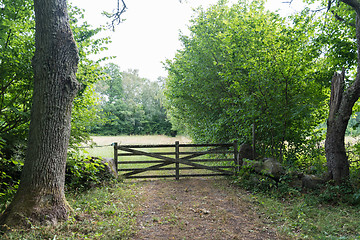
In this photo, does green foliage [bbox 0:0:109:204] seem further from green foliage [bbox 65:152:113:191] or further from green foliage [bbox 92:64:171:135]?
green foliage [bbox 92:64:171:135]

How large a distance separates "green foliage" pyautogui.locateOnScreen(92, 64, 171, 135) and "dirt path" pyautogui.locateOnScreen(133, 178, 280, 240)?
34911mm

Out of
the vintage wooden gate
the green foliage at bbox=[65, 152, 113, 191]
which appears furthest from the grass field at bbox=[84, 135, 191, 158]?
the green foliage at bbox=[65, 152, 113, 191]

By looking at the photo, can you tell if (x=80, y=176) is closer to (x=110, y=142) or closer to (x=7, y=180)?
(x=7, y=180)

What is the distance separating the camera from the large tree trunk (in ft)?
13.5

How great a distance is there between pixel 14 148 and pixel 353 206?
306 inches

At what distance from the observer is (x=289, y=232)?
4121 millimetres

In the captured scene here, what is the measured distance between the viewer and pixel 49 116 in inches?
170

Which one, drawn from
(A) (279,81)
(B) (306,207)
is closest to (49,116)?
(B) (306,207)

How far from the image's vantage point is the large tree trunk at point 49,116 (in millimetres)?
4121

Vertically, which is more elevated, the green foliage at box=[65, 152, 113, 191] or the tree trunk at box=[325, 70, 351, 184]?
the tree trunk at box=[325, 70, 351, 184]

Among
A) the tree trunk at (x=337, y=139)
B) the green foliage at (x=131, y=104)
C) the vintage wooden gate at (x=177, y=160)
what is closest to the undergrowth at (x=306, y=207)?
the tree trunk at (x=337, y=139)

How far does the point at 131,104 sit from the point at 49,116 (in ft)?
134

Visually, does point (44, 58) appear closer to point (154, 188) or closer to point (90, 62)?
point (90, 62)

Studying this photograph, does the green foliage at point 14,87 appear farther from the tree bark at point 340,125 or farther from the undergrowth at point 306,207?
the tree bark at point 340,125
